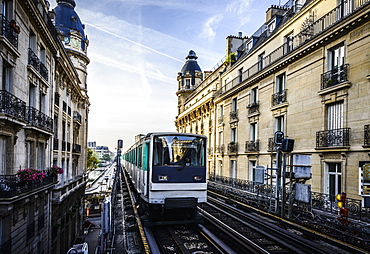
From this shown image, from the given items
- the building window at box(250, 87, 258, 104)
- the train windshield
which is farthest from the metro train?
the building window at box(250, 87, 258, 104)

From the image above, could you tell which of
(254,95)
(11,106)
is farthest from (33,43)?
(254,95)

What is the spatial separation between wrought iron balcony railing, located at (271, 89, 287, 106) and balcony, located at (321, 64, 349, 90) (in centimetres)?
397

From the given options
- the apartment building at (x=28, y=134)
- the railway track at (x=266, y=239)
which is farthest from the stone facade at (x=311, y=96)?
the apartment building at (x=28, y=134)

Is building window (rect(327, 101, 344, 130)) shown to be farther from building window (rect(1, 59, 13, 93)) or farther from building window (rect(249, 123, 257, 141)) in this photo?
building window (rect(1, 59, 13, 93))

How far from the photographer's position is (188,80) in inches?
2260

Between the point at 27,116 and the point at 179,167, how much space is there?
6668 mm

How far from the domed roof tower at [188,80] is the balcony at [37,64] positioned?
135 feet

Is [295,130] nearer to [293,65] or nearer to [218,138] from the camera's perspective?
[293,65]

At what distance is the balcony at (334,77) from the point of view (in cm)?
1426

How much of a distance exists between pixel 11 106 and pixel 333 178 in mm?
14420

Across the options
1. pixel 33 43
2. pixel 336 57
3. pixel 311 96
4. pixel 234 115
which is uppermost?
pixel 33 43

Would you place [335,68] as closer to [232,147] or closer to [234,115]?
[234,115]

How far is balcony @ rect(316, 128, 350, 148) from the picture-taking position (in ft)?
45.1

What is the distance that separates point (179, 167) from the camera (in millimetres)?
11750
